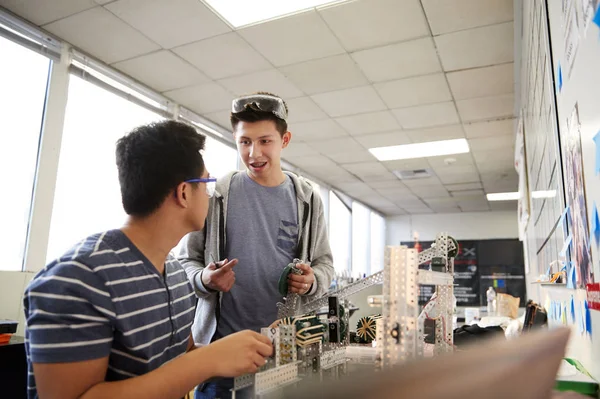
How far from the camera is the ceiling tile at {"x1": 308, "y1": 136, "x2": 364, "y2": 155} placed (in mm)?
5641

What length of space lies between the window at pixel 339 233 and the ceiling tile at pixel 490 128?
334 cm

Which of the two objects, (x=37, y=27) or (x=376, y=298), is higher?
(x=37, y=27)

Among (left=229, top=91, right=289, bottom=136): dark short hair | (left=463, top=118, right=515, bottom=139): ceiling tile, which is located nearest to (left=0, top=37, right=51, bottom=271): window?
(left=229, top=91, right=289, bottom=136): dark short hair

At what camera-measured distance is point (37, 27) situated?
325 centimetres

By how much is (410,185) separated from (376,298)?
285 inches

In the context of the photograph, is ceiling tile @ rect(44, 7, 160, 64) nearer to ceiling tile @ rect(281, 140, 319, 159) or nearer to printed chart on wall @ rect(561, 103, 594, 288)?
ceiling tile @ rect(281, 140, 319, 159)

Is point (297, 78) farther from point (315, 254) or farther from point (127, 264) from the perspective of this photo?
point (127, 264)

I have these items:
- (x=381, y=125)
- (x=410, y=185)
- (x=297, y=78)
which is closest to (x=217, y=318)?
(x=297, y=78)

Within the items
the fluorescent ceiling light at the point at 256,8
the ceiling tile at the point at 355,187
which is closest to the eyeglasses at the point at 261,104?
the fluorescent ceiling light at the point at 256,8

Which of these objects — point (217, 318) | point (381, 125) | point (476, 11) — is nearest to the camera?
point (217, 318)

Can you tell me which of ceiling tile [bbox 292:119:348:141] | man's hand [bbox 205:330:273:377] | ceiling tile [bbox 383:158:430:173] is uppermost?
ceiling tile [bbox 292:119:348:141]

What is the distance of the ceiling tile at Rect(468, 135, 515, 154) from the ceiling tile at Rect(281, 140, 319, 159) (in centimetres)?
213

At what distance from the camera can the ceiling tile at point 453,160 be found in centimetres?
625

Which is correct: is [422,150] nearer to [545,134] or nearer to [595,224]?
[545,134]
